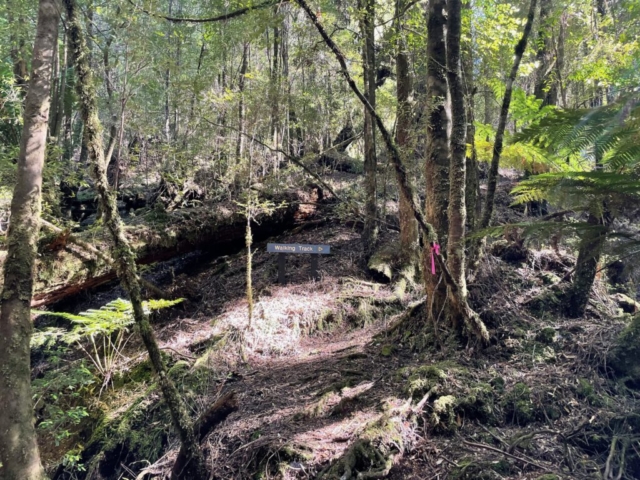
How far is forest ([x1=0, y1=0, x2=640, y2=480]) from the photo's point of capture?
3008mm

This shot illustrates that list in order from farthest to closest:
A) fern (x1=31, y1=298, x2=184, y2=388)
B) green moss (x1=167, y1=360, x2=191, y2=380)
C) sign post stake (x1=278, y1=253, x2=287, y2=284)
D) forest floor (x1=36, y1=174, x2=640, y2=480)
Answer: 1. sign post stake (x1=278, y1=253, x2=287, y2=284)
2. green moss (x1=167, y1=360, x2=191, y2=380)
3. fern (x1=31, y1=298, x2=184, y2=388)
4. forest floor (x1=36, y1=174, x2=640, y2=480)

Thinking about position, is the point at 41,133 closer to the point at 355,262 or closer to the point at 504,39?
the point at 355,262

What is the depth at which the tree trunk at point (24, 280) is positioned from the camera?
306 centimetres

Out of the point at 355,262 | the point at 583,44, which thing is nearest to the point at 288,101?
the point at 355,262

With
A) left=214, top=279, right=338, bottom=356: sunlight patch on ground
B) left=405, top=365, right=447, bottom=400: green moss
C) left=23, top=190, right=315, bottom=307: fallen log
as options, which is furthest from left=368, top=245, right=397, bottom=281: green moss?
left=405, top=365, right=447, bottom=400: green moss

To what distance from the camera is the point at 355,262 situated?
798 centimetres

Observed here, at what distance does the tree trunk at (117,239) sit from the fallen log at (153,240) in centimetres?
269

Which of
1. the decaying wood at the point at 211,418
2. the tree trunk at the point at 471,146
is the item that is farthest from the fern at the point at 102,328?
the tree trunk at the point at 471,146

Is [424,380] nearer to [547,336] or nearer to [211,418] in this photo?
[547,336]

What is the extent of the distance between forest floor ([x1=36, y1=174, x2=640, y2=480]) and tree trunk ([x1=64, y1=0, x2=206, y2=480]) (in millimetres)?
329

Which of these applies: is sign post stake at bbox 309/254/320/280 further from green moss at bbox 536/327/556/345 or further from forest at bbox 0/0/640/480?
green moss at bbox 536/327/556/345

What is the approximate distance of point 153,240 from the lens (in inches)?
287

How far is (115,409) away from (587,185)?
5550 millimetres

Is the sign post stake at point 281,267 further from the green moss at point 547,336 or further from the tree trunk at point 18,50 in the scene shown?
the tree trunk at point 18,50
